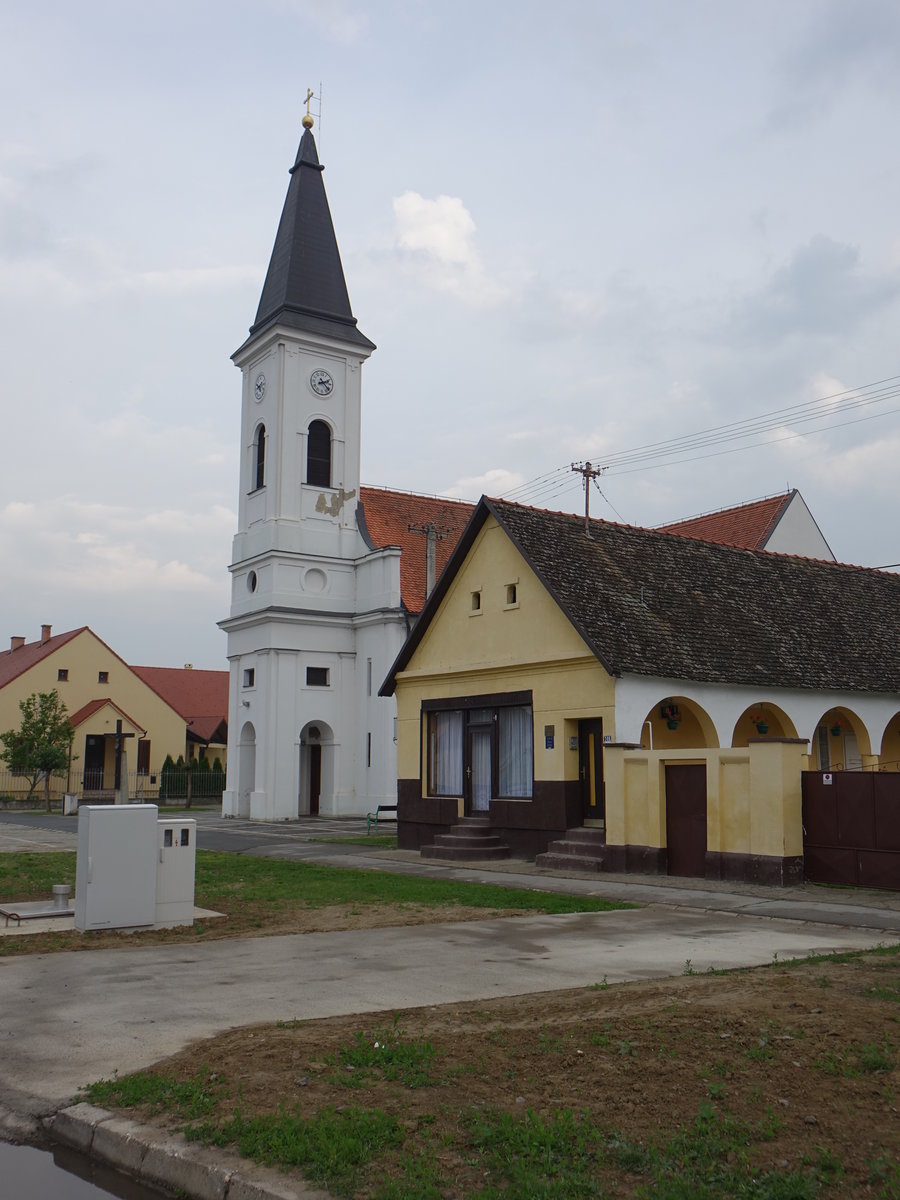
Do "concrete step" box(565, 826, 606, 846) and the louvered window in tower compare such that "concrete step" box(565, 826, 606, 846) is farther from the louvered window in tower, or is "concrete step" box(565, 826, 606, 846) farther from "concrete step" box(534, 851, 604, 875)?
the louvered window in tower

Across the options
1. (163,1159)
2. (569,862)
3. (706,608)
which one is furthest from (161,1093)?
(706,608)

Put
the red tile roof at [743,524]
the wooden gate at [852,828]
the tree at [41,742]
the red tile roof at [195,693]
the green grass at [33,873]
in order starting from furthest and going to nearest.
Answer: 1. the red tile roof at [195,693]
2. the tree at [41,742]
3. the red tile roof at [743,524]
4. the green grass at [33,873]
5. the wooden gate at [852,828]

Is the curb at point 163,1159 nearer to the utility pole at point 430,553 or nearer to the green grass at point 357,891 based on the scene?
the green grass at point 357,891

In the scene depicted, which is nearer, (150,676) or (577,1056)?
(577,1056)

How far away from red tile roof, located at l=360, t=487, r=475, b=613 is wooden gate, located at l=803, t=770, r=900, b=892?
84.8 feet

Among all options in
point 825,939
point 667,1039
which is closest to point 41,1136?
point 667,1039

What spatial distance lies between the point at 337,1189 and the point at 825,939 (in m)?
8.52

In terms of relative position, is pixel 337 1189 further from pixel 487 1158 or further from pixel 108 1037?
pixel 108 1037

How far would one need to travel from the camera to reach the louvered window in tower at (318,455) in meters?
44.0

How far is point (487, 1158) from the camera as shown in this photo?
5.19 metres

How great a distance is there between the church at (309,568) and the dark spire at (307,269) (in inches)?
2.3

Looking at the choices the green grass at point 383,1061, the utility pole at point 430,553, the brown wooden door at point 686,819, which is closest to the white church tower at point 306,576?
the utility pole at point 430,553

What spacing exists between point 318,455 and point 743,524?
635 inches

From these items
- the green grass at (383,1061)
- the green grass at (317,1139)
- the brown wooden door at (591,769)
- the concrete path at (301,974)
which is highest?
the brown wooden door at (591,769)
